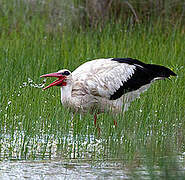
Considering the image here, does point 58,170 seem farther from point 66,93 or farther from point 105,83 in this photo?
point 105,83

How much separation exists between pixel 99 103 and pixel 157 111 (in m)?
0.74

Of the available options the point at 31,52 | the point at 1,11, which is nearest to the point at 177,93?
the point at 31,52

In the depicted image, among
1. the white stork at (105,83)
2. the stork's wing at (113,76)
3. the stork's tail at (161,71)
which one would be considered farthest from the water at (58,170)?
the stork's tail at (161,71)

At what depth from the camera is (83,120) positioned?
6.38 metres

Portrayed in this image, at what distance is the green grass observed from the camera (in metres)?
5.08

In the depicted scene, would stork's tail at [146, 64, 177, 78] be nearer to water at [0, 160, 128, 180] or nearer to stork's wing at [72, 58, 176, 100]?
stork's wing at [72, 58, 176, 100]

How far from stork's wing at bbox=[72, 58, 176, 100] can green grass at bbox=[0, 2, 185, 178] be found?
0.27 m

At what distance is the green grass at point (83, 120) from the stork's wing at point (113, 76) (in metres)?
0.27

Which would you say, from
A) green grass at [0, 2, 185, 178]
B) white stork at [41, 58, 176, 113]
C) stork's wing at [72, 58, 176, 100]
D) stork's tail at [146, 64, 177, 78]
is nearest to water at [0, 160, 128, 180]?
green grass at [0, 2, 185, 178]

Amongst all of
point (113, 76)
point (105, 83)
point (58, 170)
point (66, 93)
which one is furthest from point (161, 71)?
point (58, 170)

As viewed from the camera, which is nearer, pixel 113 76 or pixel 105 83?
pixel 105 83

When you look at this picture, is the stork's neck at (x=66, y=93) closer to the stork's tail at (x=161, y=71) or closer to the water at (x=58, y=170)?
the stork's tail at (x=161, y=71)

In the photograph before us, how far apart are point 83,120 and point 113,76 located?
0.90 metres

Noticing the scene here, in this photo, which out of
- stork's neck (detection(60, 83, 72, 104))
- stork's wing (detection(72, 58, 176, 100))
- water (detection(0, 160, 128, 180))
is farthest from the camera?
stork's wing (detection(72, 58, 176, 100))
